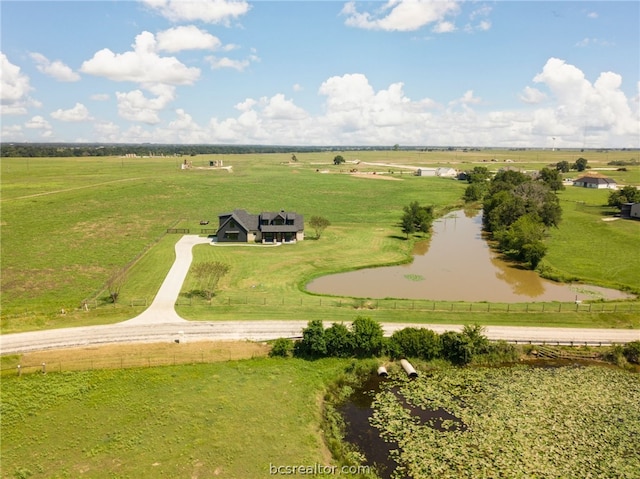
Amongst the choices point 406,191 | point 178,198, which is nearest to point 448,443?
point 178,198

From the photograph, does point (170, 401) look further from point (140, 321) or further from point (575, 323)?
point (575, 323)

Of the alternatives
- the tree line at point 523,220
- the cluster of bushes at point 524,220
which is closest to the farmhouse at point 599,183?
the tree line at point 523,220

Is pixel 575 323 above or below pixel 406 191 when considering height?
below

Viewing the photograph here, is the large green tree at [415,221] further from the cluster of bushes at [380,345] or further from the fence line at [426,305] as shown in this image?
the cluster of bushes at [380,345]

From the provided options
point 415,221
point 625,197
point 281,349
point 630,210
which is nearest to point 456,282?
point 415,221

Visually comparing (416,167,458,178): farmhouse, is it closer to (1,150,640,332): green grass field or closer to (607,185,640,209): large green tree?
(1,150,640,332): green grass field

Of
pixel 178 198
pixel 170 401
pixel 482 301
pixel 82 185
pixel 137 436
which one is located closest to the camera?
pixel 137 436

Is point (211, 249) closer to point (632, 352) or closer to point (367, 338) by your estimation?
point (367, 338)

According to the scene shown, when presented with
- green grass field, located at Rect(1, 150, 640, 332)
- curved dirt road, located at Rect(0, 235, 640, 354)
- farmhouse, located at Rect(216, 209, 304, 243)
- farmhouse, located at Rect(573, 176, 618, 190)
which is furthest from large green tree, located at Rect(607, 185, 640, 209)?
farmhouse, located at Rect(216, 209, 304, 243)
